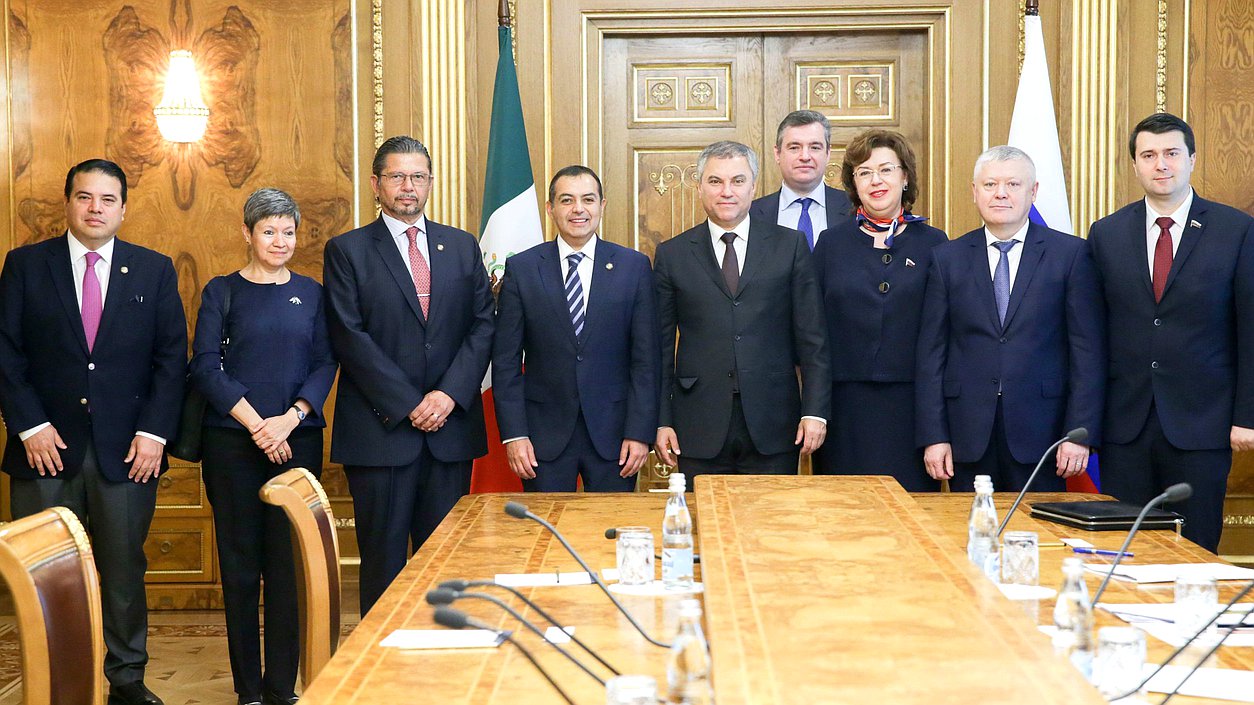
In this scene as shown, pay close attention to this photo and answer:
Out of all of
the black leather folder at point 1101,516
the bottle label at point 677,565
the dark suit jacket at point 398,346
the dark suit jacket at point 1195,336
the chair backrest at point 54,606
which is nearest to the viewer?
the chair backrest at point 54,606

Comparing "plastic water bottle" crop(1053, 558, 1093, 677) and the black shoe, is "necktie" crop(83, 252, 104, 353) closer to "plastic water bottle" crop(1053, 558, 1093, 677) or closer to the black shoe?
the black shoe

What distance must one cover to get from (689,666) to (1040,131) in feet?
13.0

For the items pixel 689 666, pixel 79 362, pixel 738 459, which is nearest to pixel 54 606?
pixel 689 666

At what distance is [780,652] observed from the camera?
4.57ft

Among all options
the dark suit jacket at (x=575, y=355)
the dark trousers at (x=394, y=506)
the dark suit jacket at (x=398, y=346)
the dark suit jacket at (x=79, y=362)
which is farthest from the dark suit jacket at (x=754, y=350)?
the dark suit jacket at (x=79, y=362)

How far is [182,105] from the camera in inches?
202

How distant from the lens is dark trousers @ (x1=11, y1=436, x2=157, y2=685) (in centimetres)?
380

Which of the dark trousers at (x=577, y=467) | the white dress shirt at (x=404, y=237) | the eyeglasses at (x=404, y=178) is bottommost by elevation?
the dark trousers at (x=577, y=467)

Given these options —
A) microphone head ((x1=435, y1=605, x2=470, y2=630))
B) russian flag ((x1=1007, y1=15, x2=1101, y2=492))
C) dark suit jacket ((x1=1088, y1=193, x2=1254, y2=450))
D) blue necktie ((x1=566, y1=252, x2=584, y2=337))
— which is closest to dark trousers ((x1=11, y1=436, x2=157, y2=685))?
blue necktie ((x1=566, y1=252, x2=584, y2=337))

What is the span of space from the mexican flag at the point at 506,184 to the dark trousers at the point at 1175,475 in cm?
226

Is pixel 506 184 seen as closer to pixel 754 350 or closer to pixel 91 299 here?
pixel 754 350

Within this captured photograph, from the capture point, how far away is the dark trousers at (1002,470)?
3.73 metres

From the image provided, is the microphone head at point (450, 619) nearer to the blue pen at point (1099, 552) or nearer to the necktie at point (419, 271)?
the blue pen at point (1099, 552)

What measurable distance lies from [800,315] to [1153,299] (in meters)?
1.03
